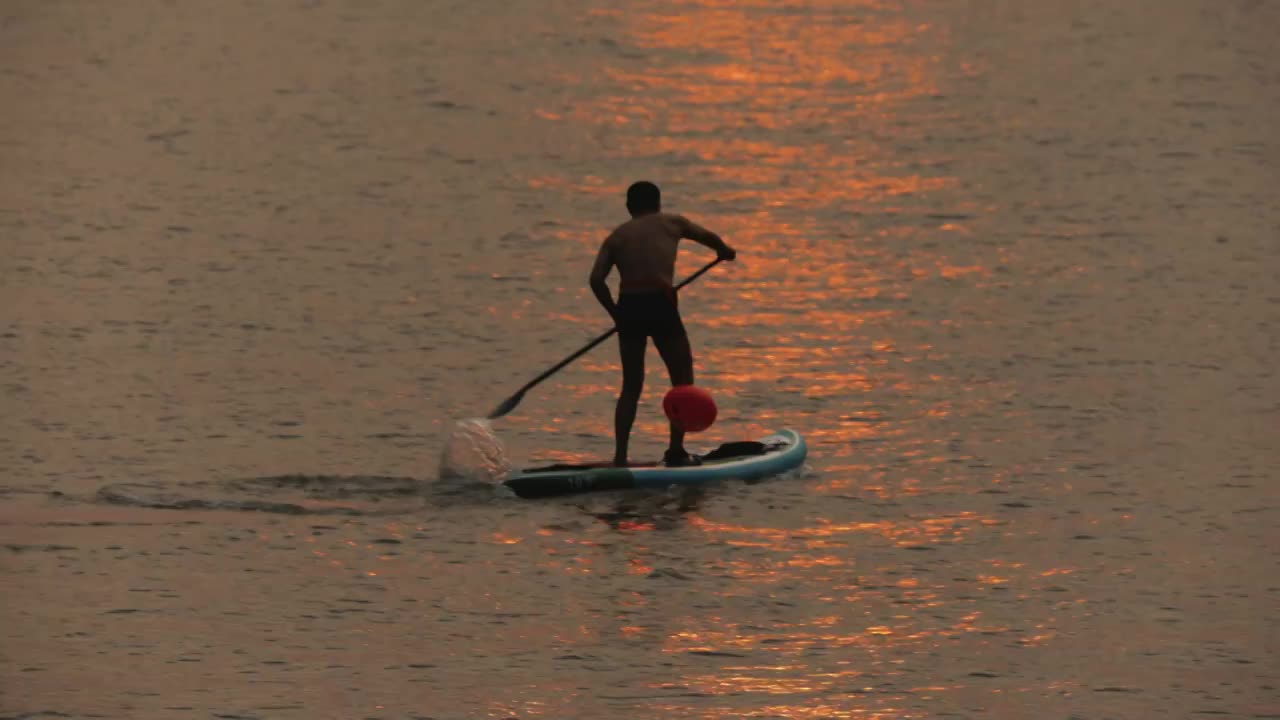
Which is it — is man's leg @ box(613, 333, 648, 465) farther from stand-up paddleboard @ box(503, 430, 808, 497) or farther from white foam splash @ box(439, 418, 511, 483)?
white foam splash @ box(439, 418, 511, 483)

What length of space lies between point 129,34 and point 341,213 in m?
22.6

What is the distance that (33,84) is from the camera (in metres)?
42.6

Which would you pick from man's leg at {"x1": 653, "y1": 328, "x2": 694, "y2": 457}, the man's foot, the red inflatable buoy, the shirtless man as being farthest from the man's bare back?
the man's foot

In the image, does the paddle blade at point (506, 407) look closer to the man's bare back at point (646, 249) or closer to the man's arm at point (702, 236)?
the man's bare back at point (646, 249)

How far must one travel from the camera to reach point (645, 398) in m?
19.4

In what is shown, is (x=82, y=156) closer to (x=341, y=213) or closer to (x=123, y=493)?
(x=341, y=213)

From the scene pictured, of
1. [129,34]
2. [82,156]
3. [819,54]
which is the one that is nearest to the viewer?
[82,156]

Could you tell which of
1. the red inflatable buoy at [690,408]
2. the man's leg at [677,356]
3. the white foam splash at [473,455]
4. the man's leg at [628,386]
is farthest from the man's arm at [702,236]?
the white foam splash at [473,455]

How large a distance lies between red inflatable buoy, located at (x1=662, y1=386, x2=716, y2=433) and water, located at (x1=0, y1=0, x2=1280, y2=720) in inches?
15.3

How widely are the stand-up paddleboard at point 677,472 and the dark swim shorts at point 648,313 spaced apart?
2.62 feet

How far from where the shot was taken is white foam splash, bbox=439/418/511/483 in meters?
15.7

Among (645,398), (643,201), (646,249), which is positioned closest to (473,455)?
(646,249)

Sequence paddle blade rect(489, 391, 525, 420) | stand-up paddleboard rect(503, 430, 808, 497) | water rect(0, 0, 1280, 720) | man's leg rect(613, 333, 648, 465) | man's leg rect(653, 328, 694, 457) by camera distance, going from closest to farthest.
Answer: water rect(0, 0, 1280, 720) → stand-up paddleboard rect(503, 430, 808, 497) → man's leg rect(613, 333, 648, 465) → man's leg rect(653, 328, 694, 457) → paddle blade rect(489, 391, 525, 420)

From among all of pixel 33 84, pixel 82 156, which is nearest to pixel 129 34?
pixel 33 84
